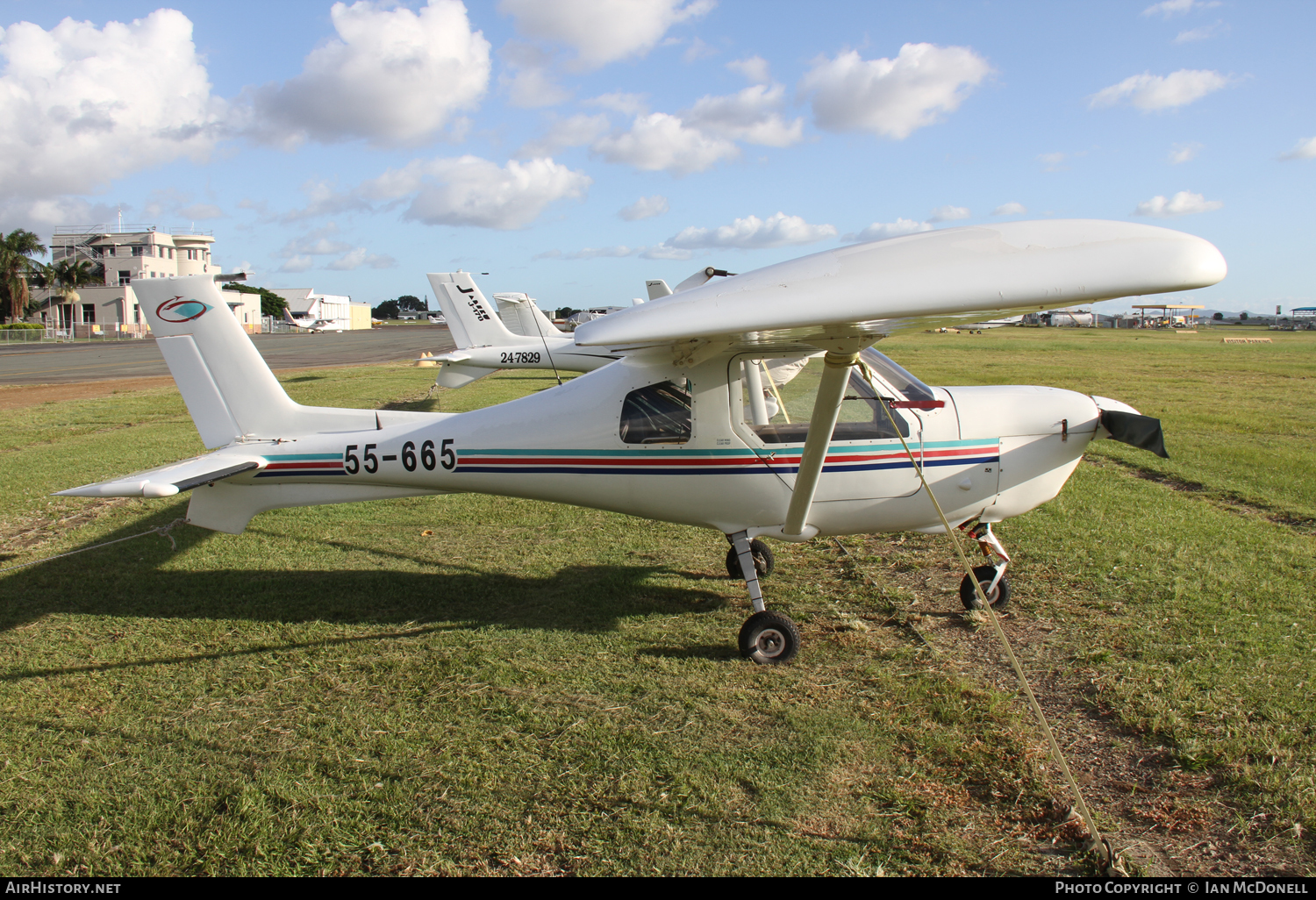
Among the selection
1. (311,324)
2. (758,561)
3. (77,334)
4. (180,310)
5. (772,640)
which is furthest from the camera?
(311,324)

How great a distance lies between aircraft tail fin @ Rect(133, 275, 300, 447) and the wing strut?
3790mm

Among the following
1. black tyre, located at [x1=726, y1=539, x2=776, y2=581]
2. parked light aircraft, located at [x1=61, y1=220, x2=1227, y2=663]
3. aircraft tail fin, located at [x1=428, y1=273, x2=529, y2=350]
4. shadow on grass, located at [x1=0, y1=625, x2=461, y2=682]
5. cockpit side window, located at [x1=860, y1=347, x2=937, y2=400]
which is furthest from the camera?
aircraft tail fin, located at [x1=428, y1=273, x2=529, y2=350]

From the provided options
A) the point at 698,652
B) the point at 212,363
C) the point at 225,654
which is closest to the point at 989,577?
the point at 698,652

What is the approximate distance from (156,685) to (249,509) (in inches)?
56.6

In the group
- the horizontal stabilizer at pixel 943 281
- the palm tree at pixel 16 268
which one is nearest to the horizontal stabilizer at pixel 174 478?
the horizontal stabilizer at pixel 943 281

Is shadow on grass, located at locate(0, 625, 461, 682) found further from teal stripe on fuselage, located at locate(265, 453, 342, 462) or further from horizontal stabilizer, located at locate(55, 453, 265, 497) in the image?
teal stripe on fuselage, located at locate(265, 453, 342, 462)

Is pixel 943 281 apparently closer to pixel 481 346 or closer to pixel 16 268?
pixel 481 346

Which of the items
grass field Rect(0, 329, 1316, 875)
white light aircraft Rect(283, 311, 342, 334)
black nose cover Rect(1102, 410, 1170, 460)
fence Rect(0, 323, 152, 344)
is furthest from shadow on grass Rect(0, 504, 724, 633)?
white light aircraft Rect(283, 311, 342, 334)

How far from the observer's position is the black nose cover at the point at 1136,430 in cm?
471

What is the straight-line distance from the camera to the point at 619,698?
4.26m

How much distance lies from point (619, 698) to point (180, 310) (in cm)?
439

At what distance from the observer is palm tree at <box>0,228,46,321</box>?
230 ft

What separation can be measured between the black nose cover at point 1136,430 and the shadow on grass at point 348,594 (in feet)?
9.65

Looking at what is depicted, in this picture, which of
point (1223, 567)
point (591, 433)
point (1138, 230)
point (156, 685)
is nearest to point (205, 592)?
point (156, 685)
